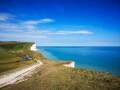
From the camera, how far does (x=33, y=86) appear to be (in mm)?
18125

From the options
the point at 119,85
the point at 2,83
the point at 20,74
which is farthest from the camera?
the point at 20,74

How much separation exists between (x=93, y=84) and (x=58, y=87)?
503 centimetres

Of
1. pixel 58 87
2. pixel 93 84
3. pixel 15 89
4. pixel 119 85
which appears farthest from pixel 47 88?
pixel 119 85

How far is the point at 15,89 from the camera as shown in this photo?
16.8 m

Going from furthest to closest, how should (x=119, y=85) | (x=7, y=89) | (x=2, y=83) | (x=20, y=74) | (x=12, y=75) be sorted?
(x=20, y=74)
(x=12, y=75)
(x=2, y=83)
(x=119, y=85)
(x=7, y=89)

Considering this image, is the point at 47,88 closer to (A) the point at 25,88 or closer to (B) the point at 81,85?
(A) the point at 25,88

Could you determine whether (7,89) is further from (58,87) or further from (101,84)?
A: (101,84)

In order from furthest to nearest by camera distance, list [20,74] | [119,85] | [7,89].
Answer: [20,74], [119,85], [7,89]

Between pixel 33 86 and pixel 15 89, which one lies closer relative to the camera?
pixel 15 89

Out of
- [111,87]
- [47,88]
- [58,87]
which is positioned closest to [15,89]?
[47,88]

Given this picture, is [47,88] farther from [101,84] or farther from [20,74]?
[20,74]

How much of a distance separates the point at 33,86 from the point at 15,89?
246 cm

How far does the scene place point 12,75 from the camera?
72.5 ft

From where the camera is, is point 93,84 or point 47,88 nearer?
point 47,88
